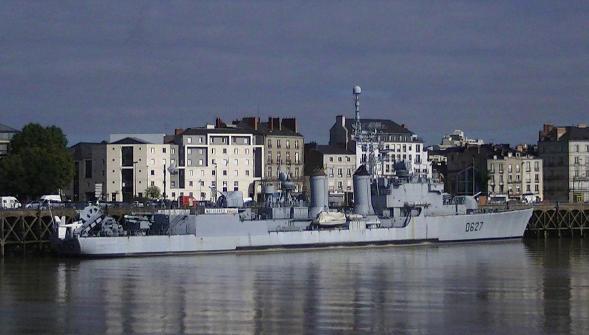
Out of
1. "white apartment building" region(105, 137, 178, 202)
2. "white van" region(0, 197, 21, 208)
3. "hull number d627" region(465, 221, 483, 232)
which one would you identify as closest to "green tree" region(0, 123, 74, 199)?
"white van" region(0, 197, 21, 208)

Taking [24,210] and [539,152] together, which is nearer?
[24,210]

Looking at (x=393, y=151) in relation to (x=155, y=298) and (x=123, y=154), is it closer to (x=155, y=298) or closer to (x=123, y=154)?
(x=123, y=154)

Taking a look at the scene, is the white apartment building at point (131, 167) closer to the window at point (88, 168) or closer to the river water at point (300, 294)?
the window at point (88, 168)

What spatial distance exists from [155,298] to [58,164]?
156ft

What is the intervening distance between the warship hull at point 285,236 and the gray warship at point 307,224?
0.17 ft

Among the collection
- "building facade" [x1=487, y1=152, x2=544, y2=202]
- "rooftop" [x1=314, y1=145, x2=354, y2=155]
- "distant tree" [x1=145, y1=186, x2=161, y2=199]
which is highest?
"rooftop" [x1=314, y1=145, x2=354, y2=155]

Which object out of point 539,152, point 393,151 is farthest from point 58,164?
point 539,152

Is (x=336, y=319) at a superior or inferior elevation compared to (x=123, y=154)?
inferior

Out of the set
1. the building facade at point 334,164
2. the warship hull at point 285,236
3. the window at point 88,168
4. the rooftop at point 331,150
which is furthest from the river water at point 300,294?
the rooftop at point 331,150

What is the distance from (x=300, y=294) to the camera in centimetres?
4309

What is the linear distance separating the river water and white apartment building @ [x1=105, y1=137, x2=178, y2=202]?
134 ft

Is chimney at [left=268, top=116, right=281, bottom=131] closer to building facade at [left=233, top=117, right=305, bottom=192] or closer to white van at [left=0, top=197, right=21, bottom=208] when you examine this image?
building facade at [left=233, top=117, right=305, bottom=192]

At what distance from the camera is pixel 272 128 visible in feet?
367

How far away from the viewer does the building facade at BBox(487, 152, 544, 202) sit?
116 meters
